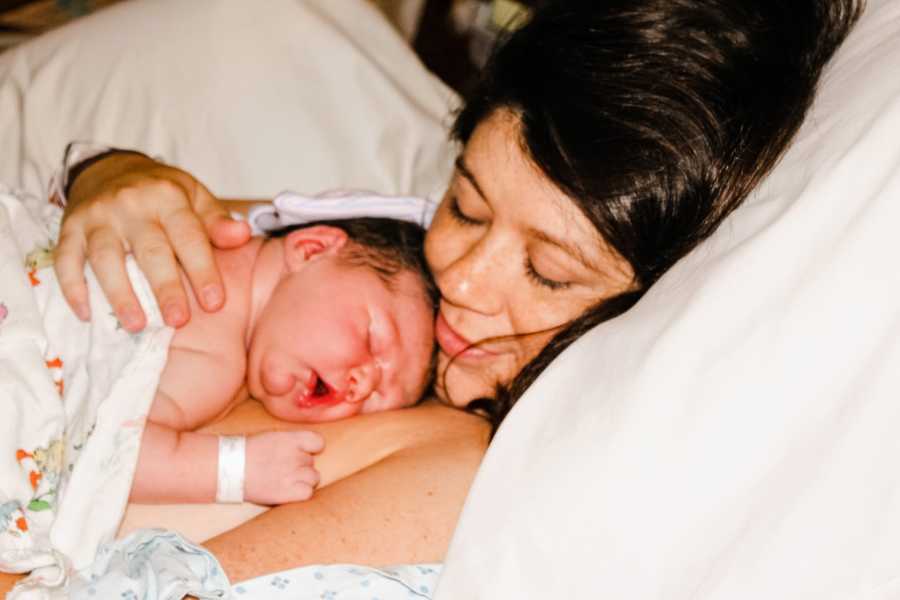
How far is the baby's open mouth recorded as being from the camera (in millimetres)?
1438

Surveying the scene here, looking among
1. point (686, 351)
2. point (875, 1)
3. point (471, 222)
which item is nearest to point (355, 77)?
point (471, 222)

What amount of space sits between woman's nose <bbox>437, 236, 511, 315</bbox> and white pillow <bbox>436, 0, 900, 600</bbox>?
28 cm

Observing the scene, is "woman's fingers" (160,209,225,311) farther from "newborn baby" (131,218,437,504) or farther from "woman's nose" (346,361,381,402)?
"woman's nose" (346,361,381,402)

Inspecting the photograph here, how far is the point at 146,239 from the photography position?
4.73ft

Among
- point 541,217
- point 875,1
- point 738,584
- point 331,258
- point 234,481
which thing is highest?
point 875,1

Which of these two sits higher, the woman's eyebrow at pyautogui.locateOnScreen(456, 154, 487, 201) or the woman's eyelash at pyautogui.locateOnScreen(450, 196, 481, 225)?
the woman's eyebrow at pyautogui.locateOnScreen(456, 154, 487, 201)

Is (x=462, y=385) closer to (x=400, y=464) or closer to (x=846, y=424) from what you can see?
(x=400, y=464)

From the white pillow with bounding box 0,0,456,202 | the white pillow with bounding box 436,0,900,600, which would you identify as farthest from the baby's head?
the white pillow with bounding box 436,0,900,600

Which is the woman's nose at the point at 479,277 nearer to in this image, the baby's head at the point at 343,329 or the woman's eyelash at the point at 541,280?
the woman's eyelash at the point at 541,280

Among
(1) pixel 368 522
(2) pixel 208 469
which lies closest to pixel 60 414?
(2) pixel 208 469

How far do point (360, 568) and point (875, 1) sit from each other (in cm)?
94

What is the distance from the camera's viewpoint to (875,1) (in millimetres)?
Result: 1238

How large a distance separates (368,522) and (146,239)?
0.58 metres

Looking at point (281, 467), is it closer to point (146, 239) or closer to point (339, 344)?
point (339, 344)
